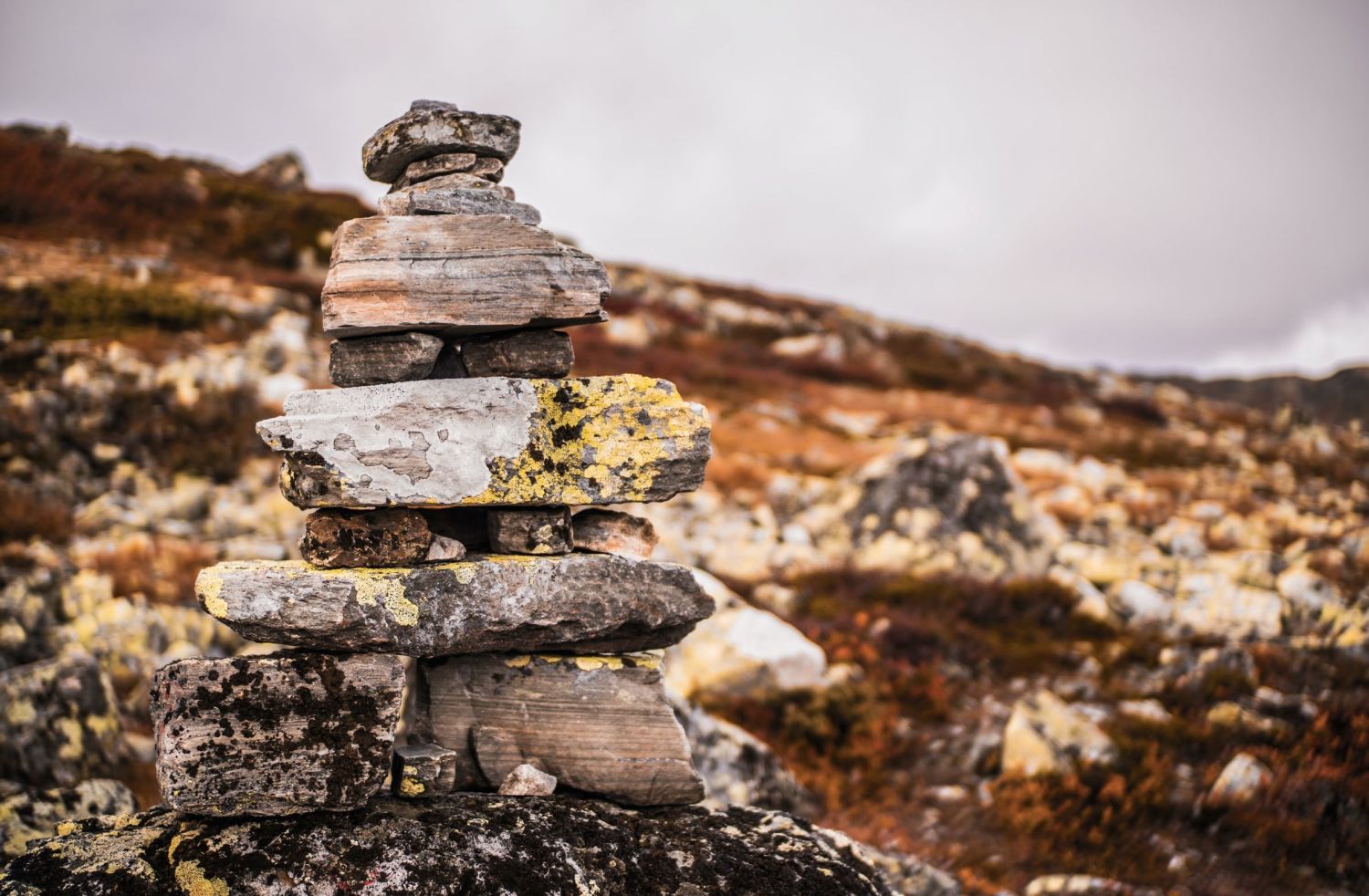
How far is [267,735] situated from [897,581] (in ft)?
37.4

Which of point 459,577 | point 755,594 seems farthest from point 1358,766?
point 459,577

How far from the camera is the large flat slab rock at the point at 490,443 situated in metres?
4.92

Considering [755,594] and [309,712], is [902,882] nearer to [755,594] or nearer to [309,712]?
[309,712]

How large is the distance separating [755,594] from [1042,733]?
18.2 ft

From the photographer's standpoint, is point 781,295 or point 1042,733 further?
point 781,295

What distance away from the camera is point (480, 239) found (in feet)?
17.0

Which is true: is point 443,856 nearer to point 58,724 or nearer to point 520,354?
point 520,354

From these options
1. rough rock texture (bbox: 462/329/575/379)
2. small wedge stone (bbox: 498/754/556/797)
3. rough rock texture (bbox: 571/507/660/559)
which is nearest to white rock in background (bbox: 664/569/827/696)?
rough rock texture (bbox: 571/507/660/559)

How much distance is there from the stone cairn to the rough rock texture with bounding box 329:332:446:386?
0.01 metres

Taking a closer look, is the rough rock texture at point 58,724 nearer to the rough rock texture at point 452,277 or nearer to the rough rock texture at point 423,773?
the rough rock texture at point 423,773

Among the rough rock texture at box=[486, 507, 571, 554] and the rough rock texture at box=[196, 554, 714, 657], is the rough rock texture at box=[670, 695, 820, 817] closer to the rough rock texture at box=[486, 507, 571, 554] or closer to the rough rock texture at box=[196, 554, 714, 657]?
the rough rock texture at box=[196, 554, 714, 657]

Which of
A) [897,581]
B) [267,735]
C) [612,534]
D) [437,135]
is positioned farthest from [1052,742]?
[437,135]

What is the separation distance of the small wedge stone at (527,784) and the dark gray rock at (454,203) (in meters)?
3.64

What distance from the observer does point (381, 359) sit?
5.25 metres
